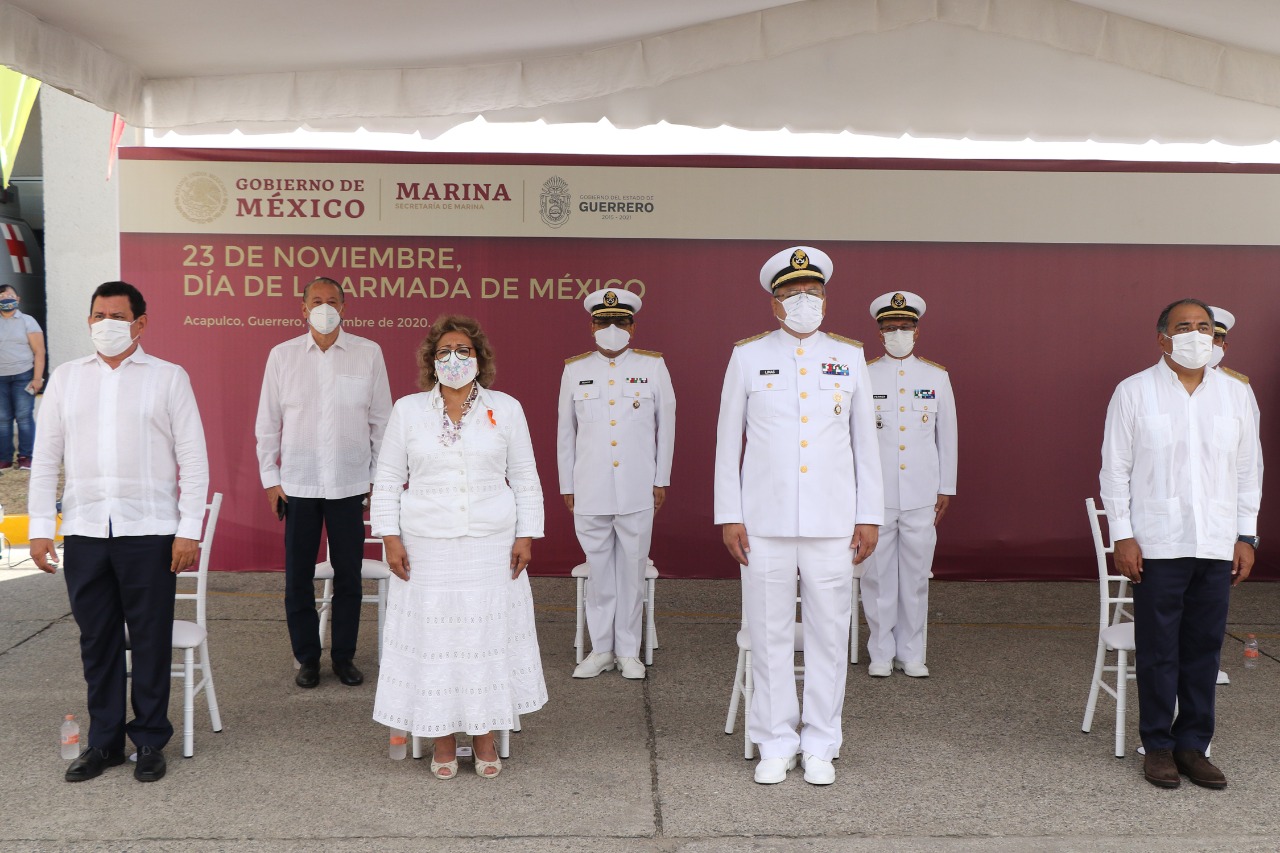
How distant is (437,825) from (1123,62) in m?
6.20

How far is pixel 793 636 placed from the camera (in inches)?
158

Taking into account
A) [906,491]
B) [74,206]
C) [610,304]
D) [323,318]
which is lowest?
[906,491]

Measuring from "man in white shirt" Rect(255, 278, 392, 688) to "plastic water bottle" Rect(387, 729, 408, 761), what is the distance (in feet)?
3.29

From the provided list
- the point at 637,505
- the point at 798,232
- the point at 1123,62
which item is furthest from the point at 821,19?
the point at 637,505

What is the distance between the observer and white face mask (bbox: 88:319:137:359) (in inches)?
152

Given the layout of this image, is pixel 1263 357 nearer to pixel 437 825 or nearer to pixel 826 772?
pixel 826 772

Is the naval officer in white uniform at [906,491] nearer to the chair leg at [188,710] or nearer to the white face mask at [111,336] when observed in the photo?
the chair leg at [188,710]

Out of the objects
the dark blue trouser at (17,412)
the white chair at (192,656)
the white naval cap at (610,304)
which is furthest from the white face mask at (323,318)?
the dark blue trouser at (17,412)

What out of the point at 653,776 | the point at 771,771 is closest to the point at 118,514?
→ the point at 653,776

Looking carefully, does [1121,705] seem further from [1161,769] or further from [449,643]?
[449,643]

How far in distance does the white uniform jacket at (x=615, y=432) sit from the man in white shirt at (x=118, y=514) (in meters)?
1.88

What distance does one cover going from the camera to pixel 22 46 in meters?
5.10

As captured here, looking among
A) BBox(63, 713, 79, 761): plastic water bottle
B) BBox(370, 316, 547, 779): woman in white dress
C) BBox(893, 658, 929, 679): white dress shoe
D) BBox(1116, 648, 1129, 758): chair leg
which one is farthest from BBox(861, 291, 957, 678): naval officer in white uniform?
BBox(63, 713, 79, 761): plastic water bottle

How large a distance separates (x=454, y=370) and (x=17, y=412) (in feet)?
26.5
